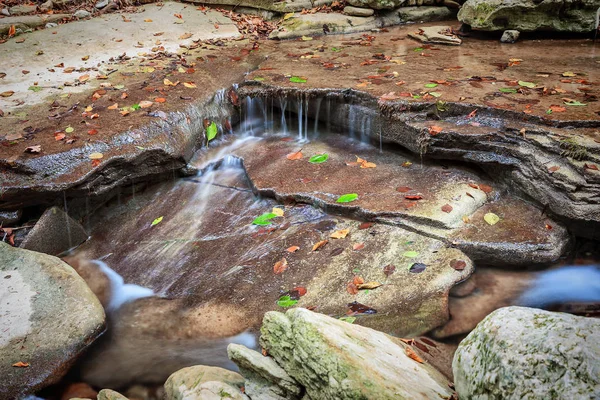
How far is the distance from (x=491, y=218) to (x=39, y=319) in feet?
14.0

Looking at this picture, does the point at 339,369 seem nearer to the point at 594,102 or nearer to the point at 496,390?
the point at 496,390

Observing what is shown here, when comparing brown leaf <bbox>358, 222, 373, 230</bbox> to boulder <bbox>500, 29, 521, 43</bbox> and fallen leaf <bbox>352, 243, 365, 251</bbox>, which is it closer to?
fallen leaf <bbox>352, 243, 365, 251</bbox>

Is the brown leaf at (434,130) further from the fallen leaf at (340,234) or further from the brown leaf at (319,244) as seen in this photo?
the brown leaf at (319,244)

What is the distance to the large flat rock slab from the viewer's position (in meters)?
4.39

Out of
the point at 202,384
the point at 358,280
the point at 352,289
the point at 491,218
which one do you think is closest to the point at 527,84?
the point at 491,218

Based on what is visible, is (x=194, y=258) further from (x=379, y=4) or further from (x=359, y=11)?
(x=379, y=4)

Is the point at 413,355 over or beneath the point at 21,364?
over

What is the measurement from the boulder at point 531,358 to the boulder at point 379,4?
8.88m

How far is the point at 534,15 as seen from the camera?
837 centimetres

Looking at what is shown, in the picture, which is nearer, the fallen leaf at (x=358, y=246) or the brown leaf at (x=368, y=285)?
the brown leaf at (x=368, y=285)

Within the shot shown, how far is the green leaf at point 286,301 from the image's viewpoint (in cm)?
421

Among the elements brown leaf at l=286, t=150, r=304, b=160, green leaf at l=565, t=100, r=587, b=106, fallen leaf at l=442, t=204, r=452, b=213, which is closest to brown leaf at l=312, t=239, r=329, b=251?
fallen leaf at l=442, t=204, r=452, b=213

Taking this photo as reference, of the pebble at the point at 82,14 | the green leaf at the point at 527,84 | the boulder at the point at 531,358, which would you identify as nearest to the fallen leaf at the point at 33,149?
the boulder at the point at 531,358

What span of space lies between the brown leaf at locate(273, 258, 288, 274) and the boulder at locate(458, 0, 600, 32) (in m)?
6.27
